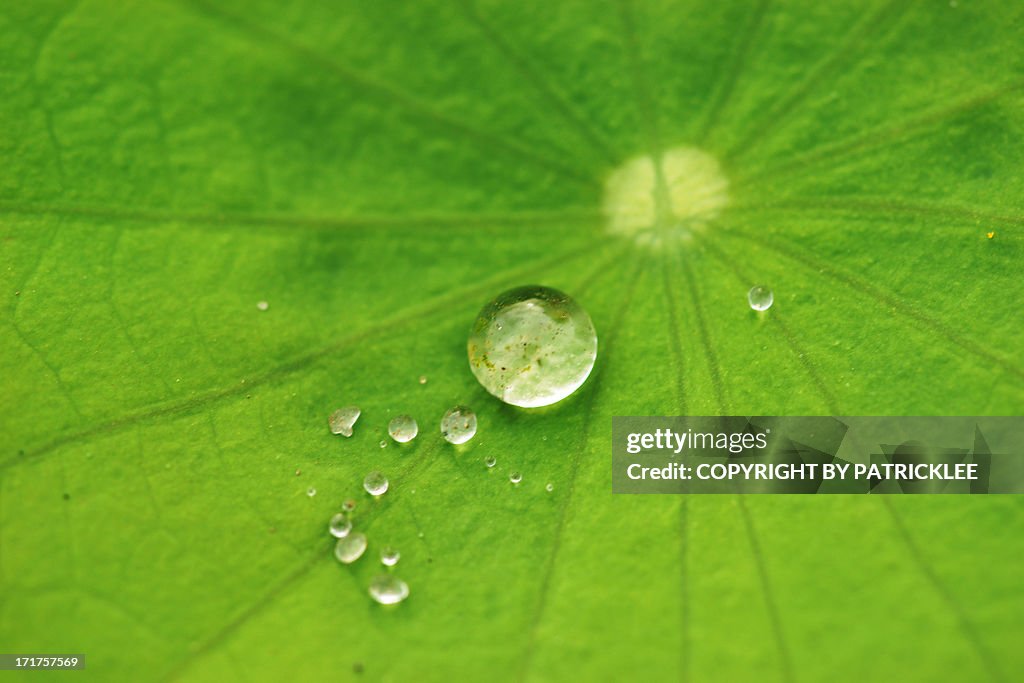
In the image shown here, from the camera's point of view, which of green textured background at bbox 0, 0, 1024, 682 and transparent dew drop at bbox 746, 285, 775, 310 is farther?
transparent dew drop at bbox 746, 285, 775, 310

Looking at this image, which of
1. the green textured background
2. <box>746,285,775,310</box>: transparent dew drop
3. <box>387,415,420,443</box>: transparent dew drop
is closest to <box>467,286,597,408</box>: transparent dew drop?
the green textured background

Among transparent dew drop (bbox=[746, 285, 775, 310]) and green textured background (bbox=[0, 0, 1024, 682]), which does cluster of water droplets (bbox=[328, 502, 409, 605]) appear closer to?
green textured background (bbox=[0, 0, 1024, 682])

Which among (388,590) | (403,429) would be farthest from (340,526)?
(403,429)

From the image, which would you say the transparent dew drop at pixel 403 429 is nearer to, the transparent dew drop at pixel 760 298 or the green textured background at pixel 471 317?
the green textured background at pixel 471 317

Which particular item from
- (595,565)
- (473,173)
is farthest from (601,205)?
(595,565)

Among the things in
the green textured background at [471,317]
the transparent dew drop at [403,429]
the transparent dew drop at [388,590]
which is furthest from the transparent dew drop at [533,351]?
the transparent dew drop at [388,590]
